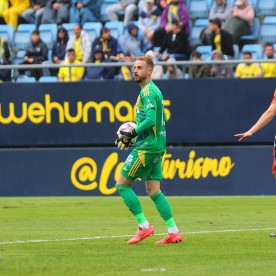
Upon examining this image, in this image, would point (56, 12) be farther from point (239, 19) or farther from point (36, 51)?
point (239, 19)

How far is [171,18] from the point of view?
72.7 ft

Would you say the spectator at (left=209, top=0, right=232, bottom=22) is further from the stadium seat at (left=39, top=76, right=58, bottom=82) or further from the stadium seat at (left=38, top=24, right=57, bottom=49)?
the stadium seat at (left=39, top=76, right=58, bottom=82)

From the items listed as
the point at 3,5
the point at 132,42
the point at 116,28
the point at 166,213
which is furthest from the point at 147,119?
the point at 3,5

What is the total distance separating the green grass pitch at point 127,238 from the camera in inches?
357

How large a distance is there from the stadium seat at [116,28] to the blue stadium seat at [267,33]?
3.16m

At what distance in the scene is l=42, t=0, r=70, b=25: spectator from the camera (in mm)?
24188

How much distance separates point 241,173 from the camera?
64.8 feet

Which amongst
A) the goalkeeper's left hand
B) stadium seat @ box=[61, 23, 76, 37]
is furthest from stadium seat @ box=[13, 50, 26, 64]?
the goalkeeper's left hand

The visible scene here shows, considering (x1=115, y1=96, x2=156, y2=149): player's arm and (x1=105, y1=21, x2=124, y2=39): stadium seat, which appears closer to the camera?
(x1=115, y1=96, x2=156, y2=149): player's arm

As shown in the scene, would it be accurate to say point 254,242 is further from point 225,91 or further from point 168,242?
point 225,91

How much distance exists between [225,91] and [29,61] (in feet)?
15.0

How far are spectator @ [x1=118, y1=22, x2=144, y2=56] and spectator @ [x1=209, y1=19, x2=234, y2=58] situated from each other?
1.76 m

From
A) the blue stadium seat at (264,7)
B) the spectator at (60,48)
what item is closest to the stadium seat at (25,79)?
the spectator at (60,48)

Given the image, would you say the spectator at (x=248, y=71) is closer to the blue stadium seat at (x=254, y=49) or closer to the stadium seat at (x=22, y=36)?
the blue stadium seat at (x=254, y=49)
